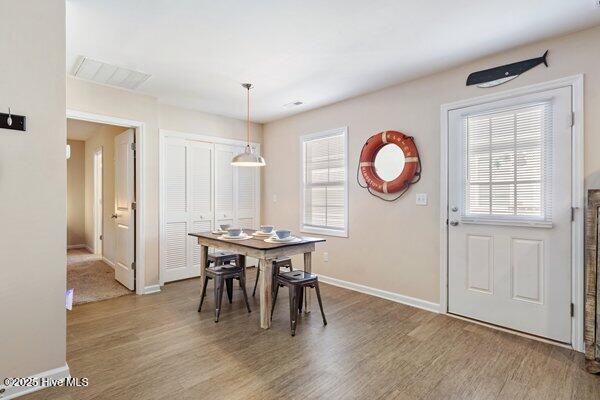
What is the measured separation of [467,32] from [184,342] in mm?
3402

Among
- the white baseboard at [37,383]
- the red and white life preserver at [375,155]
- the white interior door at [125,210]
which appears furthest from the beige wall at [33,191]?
the red and white life preserver at [375,155]

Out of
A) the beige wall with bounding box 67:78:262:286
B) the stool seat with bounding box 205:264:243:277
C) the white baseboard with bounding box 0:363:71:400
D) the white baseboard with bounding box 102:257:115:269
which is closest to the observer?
the white baseboard with bounding box 0:363:71:400

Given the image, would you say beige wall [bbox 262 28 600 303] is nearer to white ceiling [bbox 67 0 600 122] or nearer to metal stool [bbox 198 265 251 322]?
white ceiling [bbox 67 0 600 122]

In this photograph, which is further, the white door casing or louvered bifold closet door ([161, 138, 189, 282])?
the white door casing

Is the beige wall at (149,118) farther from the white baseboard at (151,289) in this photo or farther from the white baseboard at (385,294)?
the white baseboard at (385,294)

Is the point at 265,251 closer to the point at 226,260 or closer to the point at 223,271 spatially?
the point at 223,271

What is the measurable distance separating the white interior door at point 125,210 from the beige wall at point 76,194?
362 centimetres

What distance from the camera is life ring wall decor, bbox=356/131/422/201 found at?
340 centimetres

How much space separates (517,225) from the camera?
2.73m

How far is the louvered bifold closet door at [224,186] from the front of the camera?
4.86 meters

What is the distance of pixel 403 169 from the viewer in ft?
11.5

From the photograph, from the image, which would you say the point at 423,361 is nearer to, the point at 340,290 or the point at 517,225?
the point at 517,225

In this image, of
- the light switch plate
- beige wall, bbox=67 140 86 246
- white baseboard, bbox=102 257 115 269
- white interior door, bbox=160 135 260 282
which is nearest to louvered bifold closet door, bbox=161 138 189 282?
white interior door, bbox=160 135 260 282

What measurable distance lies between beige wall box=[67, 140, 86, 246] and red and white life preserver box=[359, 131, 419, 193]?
21.9 feet
